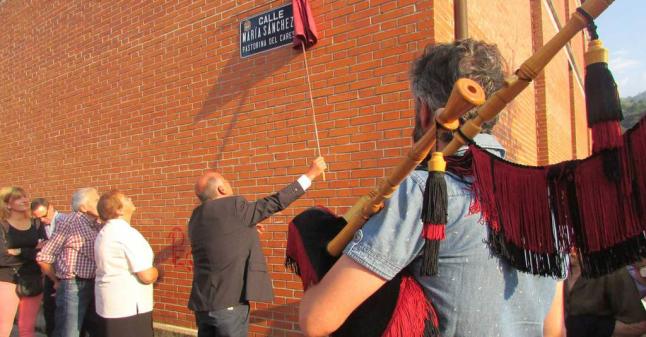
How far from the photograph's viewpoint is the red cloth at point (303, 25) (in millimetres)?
4516

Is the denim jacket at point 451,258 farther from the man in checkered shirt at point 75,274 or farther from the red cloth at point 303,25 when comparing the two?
the man in checkered shirt at point 75,274

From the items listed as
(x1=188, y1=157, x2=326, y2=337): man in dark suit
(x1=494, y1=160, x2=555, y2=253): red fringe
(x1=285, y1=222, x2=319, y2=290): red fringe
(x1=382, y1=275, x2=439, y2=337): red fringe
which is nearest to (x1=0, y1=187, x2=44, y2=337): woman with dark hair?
(x1=188, y1=157, x2=326, y2=337): man in dark suit

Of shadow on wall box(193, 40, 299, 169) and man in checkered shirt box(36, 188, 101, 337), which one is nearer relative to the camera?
man in checkered shirt box(36, 188, 101, 337)

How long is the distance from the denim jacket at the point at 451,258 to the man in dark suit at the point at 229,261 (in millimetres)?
2626

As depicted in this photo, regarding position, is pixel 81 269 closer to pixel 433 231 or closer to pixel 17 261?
pixel 17 261


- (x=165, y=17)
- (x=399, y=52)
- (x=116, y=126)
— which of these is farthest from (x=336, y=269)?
(x=116, y=126)

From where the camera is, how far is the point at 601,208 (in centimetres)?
114

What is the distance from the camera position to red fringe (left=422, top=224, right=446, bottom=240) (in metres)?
1.21

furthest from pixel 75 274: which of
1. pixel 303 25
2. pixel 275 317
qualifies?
pixel 303 25

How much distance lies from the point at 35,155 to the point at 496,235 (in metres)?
8.46

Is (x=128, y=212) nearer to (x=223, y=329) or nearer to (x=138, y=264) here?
(x=138, y=264)

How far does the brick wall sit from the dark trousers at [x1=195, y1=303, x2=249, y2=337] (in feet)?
2.82

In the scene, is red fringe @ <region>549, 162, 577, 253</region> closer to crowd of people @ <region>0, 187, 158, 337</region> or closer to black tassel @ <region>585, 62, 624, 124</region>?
black tassel @ <region>585, 62, 624, 124</region>

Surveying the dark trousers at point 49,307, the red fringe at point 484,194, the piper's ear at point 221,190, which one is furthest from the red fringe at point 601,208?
the dark trousers at point 49,307
